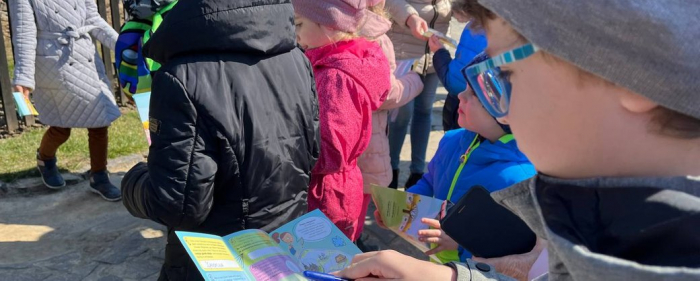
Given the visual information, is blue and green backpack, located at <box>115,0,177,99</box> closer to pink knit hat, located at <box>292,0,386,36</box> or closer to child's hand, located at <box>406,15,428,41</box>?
pink knit hat, located at <box>292,0,386,36</box>

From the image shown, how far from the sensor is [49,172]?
4.23 metres

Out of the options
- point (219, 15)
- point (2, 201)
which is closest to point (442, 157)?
point (219, 15)

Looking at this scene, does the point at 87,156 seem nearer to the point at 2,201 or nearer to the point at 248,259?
the point at 2,201

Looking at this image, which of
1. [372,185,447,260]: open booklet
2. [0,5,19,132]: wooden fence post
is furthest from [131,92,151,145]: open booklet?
[0,5,19,132]: wooden fence post

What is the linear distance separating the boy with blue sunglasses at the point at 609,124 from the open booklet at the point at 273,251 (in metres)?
0.71

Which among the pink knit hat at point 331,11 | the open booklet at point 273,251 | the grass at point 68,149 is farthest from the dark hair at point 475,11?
the grass at point 68,149

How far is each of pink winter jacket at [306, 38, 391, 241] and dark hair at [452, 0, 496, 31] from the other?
1324mm

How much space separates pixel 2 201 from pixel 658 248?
4.20 meters

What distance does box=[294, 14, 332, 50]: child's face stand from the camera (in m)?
2.56

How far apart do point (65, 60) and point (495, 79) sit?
3.52 meters

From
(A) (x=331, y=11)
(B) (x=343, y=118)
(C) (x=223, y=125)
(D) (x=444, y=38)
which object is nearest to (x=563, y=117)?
(C) (x=223, y=125)

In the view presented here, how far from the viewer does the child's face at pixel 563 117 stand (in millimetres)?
865

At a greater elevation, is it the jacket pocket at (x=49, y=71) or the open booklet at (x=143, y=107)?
the open booklet at (x=143, y=107)

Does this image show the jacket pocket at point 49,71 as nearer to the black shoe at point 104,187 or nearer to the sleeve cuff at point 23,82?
the sleeve cuff at point 23,82
